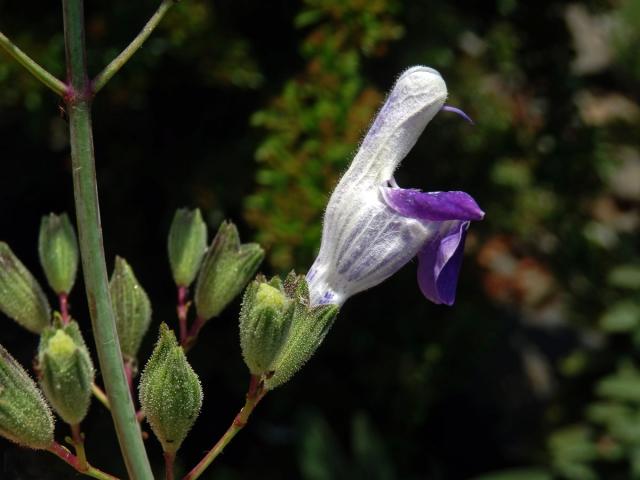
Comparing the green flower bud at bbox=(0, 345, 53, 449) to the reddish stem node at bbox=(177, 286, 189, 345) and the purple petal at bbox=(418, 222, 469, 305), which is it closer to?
the reddish stem node at bbox=(177, 286, 189, 345)

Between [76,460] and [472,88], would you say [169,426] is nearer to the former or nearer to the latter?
[76,460]

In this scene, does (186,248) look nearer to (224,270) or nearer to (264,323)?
(224,270)

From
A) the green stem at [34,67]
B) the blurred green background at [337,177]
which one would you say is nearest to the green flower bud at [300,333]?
the green stem at [34,67]

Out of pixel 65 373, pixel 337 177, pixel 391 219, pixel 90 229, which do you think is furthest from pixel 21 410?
pixel 337 177

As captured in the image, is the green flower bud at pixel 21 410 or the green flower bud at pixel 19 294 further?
the green flower bud at pixel 19 294

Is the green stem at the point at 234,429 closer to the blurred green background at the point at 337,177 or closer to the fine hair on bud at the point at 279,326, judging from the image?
the fine hair on bud at the point at 279,326

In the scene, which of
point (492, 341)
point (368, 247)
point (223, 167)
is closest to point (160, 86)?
point (223, 167)
